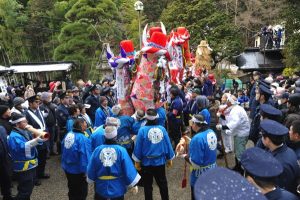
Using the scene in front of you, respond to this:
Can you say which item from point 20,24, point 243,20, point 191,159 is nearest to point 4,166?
point 191,159

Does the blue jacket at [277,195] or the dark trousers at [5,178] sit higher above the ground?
the blue jacket at [277,195]

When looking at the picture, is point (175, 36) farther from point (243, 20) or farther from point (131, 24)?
point (131, 24)

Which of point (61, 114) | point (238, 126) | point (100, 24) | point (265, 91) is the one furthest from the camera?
point (100, 24)

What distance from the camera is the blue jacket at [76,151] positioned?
459 centimetres

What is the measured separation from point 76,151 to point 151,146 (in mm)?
1098

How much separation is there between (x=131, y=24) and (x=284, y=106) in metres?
20.3

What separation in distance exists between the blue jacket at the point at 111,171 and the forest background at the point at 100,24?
1459 centimetres

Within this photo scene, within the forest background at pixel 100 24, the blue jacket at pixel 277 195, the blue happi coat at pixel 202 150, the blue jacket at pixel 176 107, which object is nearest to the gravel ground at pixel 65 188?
the blue jacket at pixel 176 107

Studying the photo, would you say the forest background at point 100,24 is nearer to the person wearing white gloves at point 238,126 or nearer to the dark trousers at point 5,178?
the person wearing white gloves at point 238,126

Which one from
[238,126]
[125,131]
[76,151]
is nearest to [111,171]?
[76,151]

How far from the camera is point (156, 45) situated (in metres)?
6.66

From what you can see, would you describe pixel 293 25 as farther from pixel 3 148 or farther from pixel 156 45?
pixel 3 148

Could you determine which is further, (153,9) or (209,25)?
(153,9)

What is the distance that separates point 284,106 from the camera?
19.6 feet
